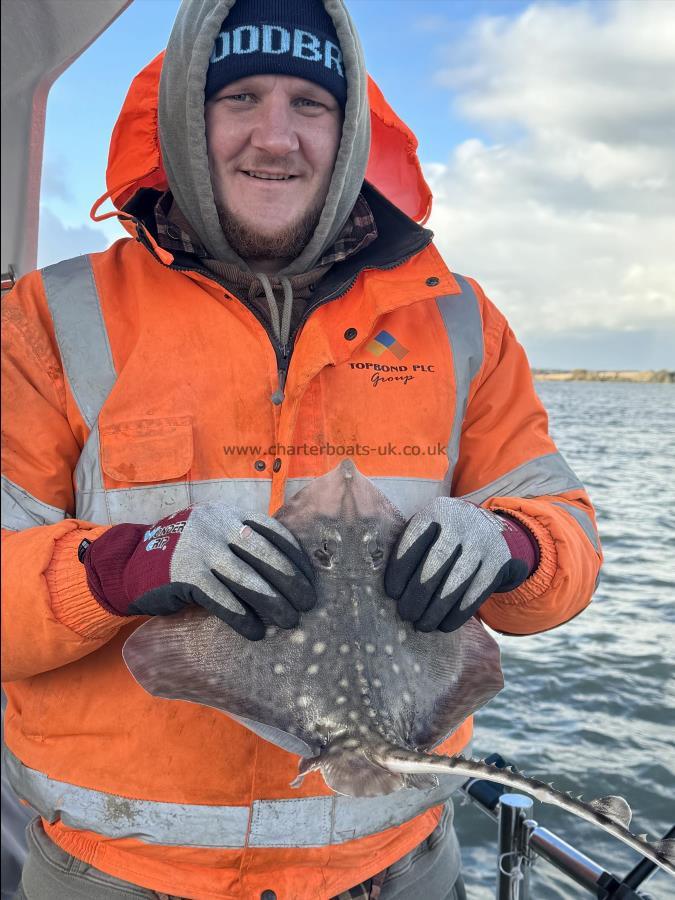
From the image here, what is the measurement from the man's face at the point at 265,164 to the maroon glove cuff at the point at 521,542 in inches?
44.7

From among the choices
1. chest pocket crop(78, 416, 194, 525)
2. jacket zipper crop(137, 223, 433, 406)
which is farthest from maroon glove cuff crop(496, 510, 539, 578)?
chest pocket crop(78, 416, 194, 525)

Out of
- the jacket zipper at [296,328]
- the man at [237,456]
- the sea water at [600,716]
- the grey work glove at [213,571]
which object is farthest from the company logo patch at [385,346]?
the sea water at [600,716]

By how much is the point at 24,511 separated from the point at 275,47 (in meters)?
1.63

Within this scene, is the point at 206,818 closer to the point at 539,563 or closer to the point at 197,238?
the point at 539,563

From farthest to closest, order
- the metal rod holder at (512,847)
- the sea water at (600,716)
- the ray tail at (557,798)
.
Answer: the sea water at (600,716) → the metal rod holder at (512,847) → the ray tail at (557,798)

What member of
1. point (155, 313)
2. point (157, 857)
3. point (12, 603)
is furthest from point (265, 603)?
point (155, 313)

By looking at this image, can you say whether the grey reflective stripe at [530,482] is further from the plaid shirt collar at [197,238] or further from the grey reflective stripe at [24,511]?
the grey reflective stripe at [24,511]

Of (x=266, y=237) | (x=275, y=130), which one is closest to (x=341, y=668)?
(x=266, y=237)

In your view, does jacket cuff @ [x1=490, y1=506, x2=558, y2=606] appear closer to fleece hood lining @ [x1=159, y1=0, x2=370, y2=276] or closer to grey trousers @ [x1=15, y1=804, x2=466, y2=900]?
grey trousers @ [x1=15, y1=804, x2=466, y2=900]

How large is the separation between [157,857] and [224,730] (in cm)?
36

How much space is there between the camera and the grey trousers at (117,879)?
6.58ft

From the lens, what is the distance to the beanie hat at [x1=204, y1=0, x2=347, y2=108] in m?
2.38

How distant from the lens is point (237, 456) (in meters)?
2.13

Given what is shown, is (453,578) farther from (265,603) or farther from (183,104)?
(183,104)
